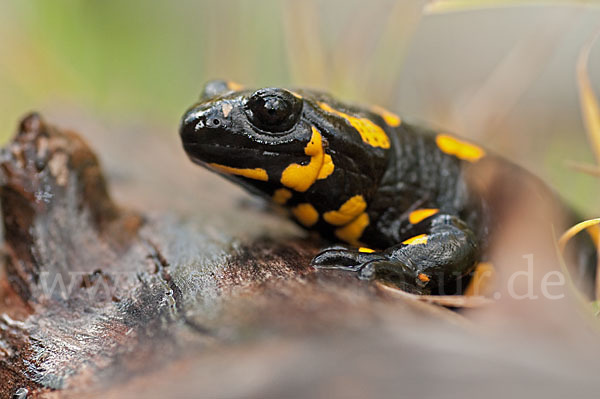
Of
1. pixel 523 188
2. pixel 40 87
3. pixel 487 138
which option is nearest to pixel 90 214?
pixel 523 188

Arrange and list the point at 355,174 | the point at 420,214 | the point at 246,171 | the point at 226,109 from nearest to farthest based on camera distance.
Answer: the point at 226,109 < the point at 246,171 < the point at 355,174 < the point at 420,214

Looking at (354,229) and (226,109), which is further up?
(226,109)

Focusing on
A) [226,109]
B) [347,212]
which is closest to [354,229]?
[347,212]

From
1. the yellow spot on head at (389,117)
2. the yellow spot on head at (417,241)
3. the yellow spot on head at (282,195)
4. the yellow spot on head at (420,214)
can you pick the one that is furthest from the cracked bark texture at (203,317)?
the yellow spot on head at (389,117)

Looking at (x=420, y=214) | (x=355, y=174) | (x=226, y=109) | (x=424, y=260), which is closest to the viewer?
(x=424, y=260)

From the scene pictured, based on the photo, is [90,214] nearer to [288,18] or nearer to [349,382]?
[349,382]

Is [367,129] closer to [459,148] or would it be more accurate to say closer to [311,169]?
[311,169]
